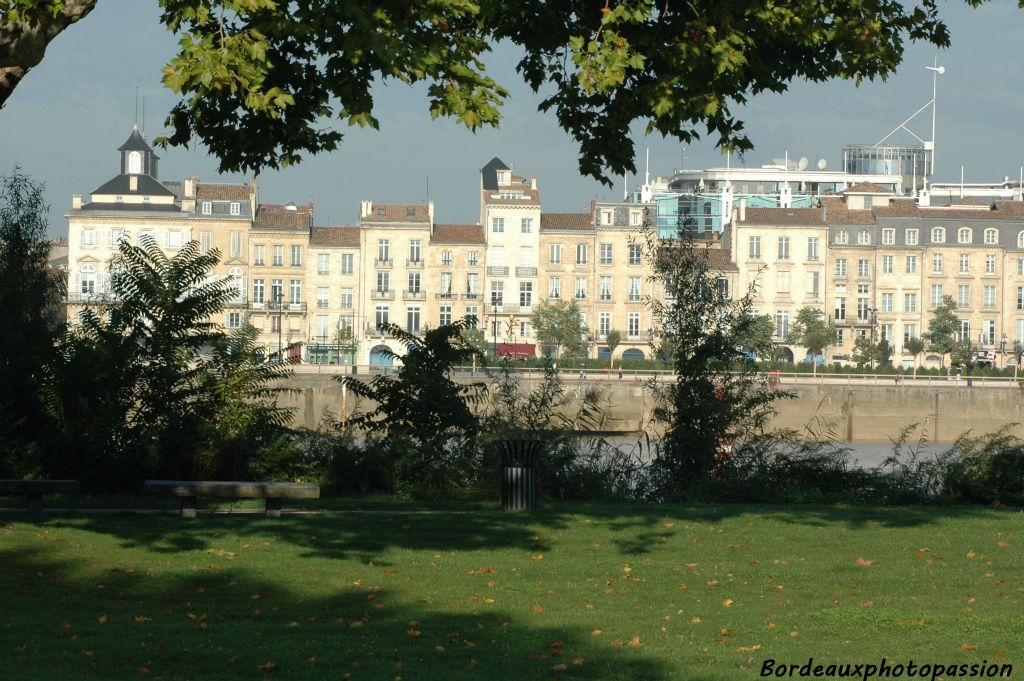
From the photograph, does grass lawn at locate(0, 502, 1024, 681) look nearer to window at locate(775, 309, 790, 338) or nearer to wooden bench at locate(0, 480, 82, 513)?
wooden bench at locate(0, 480, 82, 513)

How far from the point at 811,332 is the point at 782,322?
5.11 m

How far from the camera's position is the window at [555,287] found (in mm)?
92688

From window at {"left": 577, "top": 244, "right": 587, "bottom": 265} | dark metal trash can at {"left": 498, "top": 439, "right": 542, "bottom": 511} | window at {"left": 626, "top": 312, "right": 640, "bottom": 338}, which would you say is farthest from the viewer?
window at {"left": 626, "top": 312, "right": 640, "bottom": 338}

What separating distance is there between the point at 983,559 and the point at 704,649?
4.50 m

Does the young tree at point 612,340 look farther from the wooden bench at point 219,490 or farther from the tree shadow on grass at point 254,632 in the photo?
the tree shadow on grass at point 254,632

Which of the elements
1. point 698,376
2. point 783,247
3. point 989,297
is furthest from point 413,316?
point 698,376

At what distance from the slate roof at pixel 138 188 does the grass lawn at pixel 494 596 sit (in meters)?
84.1

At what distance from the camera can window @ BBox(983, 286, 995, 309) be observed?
93750mm

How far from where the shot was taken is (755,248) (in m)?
92.2

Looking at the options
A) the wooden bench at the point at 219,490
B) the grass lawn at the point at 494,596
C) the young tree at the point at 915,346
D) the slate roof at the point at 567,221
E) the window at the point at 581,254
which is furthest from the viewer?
the window at the point at 581,254

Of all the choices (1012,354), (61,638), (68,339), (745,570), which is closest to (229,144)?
(61,638)

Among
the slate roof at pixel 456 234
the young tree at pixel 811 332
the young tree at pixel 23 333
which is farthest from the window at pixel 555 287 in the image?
the young tree at pixel 23 333

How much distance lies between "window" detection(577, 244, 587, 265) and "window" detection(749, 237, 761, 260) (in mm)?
10573

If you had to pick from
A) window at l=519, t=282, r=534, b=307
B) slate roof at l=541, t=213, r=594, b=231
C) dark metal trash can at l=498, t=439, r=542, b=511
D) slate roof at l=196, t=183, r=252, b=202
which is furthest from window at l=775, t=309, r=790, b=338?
dark metal trash can at l=498, t=439, r=542, b=511
